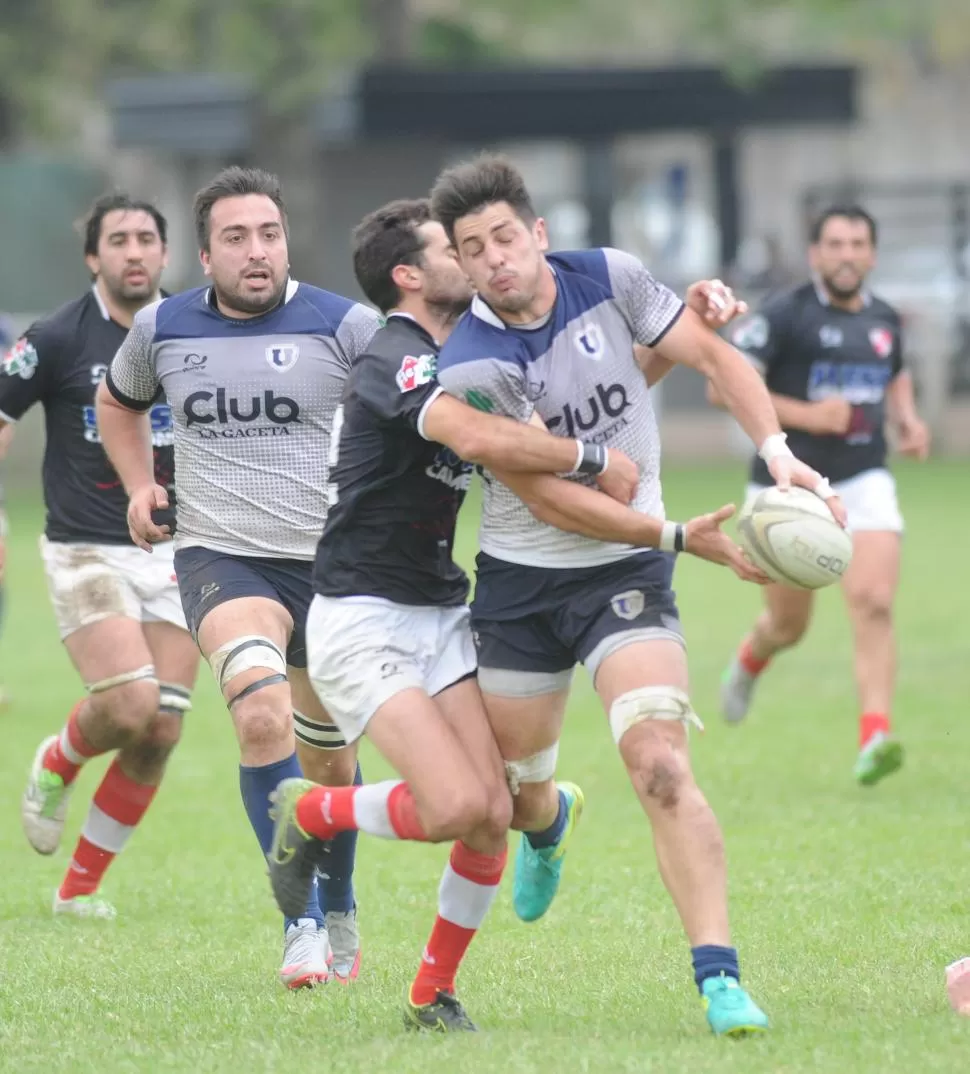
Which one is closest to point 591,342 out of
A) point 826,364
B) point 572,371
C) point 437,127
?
point 572,371

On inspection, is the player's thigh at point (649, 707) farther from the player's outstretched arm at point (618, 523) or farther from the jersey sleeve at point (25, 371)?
the jersey sleeve at point (25, 371)

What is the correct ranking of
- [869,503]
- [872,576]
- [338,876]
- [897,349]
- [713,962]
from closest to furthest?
[713,962] < [338,876] < [872,576] < [869,503] < [897,349]

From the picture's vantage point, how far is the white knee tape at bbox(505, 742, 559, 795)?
5.96 m

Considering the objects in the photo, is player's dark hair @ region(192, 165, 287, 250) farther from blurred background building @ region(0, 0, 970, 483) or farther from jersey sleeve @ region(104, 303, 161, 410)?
blurred background building @ region(0, 0, 970, 483)

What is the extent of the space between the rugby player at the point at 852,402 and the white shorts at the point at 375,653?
4077 mm

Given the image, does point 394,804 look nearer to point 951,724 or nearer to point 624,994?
point 624,994

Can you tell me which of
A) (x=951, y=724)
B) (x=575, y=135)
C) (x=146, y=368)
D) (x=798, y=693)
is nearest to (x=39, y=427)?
(x=575, y=135)

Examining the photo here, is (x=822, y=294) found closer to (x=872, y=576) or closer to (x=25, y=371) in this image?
(x=872, y=576)

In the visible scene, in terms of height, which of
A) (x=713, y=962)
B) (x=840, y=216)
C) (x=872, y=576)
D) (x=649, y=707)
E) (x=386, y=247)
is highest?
(x=386, y=247)

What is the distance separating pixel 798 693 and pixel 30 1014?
7.41 m

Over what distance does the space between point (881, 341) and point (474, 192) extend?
16.1 feet

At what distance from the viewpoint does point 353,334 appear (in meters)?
6.79

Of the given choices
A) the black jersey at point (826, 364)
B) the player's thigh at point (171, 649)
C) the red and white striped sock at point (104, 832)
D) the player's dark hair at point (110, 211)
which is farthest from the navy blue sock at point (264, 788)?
the black jersey at point (826, 364)

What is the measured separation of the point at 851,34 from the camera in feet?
119
